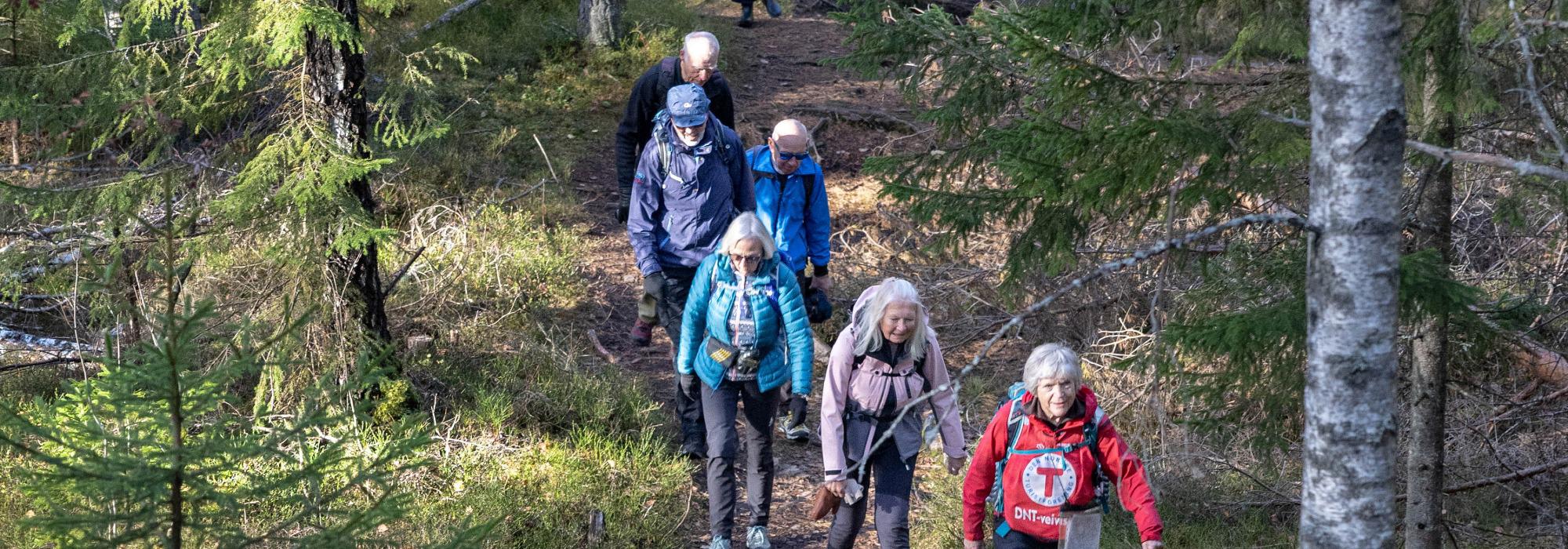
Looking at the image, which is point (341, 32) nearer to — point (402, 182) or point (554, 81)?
point (402, 182)

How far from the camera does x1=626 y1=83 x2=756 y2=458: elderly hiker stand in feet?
20.0

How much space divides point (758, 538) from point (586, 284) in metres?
4.04

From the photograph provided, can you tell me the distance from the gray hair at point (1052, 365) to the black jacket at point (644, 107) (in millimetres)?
3017

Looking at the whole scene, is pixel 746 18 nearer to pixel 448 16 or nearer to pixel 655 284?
pixel 448 16

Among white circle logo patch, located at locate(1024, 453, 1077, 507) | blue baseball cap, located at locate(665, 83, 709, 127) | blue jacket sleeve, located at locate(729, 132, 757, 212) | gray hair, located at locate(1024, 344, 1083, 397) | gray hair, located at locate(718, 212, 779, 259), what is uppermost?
blue baseball cap, located at locate(665, 83, 709, 127)

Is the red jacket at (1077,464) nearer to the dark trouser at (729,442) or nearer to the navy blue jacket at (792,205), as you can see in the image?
the dark trouser at (729,442)

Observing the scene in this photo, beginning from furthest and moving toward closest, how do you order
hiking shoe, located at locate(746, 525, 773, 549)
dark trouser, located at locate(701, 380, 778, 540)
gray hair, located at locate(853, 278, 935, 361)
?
hiking shoe, located at locate(746, 525, 773, 549)
dark trouser, located at locate(701, 380, 778, 540)
gray hair, located at locate(853, 278, 935, 361)

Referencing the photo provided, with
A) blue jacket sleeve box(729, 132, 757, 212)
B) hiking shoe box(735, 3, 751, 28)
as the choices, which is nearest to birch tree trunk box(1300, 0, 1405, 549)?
blue jacket sleeve box(729, 132, 757, 212)

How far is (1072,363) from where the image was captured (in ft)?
14.0

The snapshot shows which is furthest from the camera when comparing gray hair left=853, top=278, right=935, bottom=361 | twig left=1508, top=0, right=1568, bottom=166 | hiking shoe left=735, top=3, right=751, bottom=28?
hiking shoe left=735, top=3, right=751, bottom=28

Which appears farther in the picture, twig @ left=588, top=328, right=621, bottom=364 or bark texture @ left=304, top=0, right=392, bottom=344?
twig @ left=588, top=328, right=621, bottom=364

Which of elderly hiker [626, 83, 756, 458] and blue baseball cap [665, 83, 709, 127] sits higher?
blue baseball cap [665, 83, 709, 127]

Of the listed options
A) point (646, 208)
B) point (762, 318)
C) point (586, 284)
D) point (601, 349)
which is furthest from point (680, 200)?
point (586, 284)

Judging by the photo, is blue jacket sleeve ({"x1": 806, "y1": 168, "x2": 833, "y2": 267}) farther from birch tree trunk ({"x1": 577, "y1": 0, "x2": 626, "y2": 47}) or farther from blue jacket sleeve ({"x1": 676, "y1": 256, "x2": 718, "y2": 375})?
birch tree trunk ({"x1": 577, "y1": 0, "x2": 626, "y2": 47})
